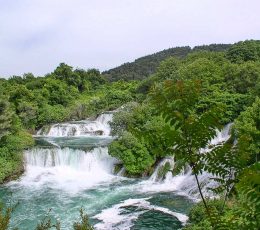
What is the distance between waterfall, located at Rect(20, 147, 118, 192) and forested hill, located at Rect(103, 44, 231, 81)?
43.3 m

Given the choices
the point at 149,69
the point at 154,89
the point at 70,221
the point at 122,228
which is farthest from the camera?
the point at 149,69

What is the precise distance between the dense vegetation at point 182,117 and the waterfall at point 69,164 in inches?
38.0

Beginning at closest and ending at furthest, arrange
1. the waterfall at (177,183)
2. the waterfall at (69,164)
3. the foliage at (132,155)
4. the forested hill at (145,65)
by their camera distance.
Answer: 1. the waterfall at (177,183)
2. the foliage at (132,155)
3. the waterfall at (69,164)
4. the forested hill at (145,65)

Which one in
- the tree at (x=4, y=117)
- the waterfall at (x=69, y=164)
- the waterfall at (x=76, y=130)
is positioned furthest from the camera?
the waterfall at (x=76, y=130)

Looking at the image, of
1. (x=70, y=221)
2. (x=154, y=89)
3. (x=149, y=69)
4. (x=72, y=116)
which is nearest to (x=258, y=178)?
(x=154, y=89)

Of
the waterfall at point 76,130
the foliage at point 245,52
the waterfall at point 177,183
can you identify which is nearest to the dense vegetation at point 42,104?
the waterfall at point 76,130

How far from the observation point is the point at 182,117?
10.6 feet

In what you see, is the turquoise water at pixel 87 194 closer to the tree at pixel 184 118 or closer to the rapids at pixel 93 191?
the rapids at pixel 93 191

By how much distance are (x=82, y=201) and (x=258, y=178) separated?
15.6 m

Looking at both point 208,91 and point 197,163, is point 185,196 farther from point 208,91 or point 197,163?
point 197,163

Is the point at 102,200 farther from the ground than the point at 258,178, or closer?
closer

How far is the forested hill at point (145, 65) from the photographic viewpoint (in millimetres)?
69869

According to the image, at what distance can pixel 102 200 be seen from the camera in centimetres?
1745

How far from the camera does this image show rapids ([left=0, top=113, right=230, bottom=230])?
14.9 meters
